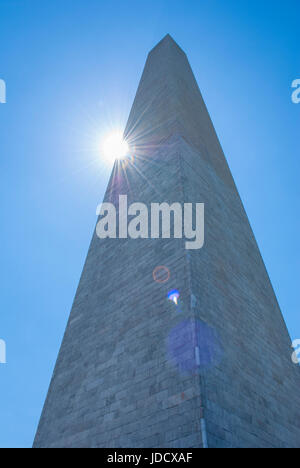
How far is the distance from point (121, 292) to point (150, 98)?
8629 mm

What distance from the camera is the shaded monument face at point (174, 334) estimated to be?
5.73 m

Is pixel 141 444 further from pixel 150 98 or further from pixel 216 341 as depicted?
pixel 150 98

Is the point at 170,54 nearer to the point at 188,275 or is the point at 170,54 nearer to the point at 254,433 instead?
the point at 188,275

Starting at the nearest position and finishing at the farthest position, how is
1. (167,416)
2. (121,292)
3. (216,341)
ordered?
(167,416) → (216,341) → (121,292)

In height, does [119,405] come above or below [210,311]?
below

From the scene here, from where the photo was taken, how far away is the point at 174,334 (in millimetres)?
6367

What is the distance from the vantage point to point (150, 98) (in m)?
14.2

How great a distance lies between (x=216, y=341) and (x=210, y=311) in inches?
22.5

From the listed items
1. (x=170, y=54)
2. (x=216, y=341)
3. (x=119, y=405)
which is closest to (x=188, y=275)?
(x=216, y=341)

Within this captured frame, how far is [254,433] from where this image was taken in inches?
234

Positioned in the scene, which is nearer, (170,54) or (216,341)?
(216,341)

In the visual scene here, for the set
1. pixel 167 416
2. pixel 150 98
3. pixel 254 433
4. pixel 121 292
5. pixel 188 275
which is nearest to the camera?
pixel 167 416

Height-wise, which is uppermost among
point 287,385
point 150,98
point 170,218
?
point 150,98

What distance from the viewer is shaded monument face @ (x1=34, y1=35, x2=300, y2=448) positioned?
573 cm
